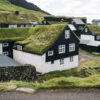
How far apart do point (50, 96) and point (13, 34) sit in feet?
132

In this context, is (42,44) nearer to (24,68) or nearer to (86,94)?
(24,68)

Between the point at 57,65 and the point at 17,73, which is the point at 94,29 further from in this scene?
the point at 17,73

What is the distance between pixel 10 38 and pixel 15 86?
1441 inches

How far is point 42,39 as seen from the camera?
4238 centimetres

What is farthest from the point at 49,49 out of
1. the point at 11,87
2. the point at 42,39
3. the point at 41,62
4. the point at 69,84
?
the point at 11,87

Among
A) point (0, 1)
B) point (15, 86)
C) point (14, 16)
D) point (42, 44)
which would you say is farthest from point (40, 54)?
point (0, 1)

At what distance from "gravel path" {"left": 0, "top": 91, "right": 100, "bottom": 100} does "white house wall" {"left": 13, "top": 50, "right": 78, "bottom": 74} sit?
92.2 feet

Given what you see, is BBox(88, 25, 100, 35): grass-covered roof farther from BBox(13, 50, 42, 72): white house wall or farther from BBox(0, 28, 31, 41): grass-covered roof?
BBox(13, 50, 42, 72): white house wall

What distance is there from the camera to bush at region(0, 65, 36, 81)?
96.1 feet

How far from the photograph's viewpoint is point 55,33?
42969 mm

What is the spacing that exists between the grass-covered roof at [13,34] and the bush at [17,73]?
49.9 ft

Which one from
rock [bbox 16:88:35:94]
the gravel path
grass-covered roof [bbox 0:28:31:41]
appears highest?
rock [bbox 16:88:35:94]

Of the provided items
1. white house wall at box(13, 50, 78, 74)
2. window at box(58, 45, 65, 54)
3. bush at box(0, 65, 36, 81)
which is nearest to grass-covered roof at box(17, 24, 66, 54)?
white house wall at box(13, 50, 78, 74)

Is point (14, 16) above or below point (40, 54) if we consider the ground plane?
above
